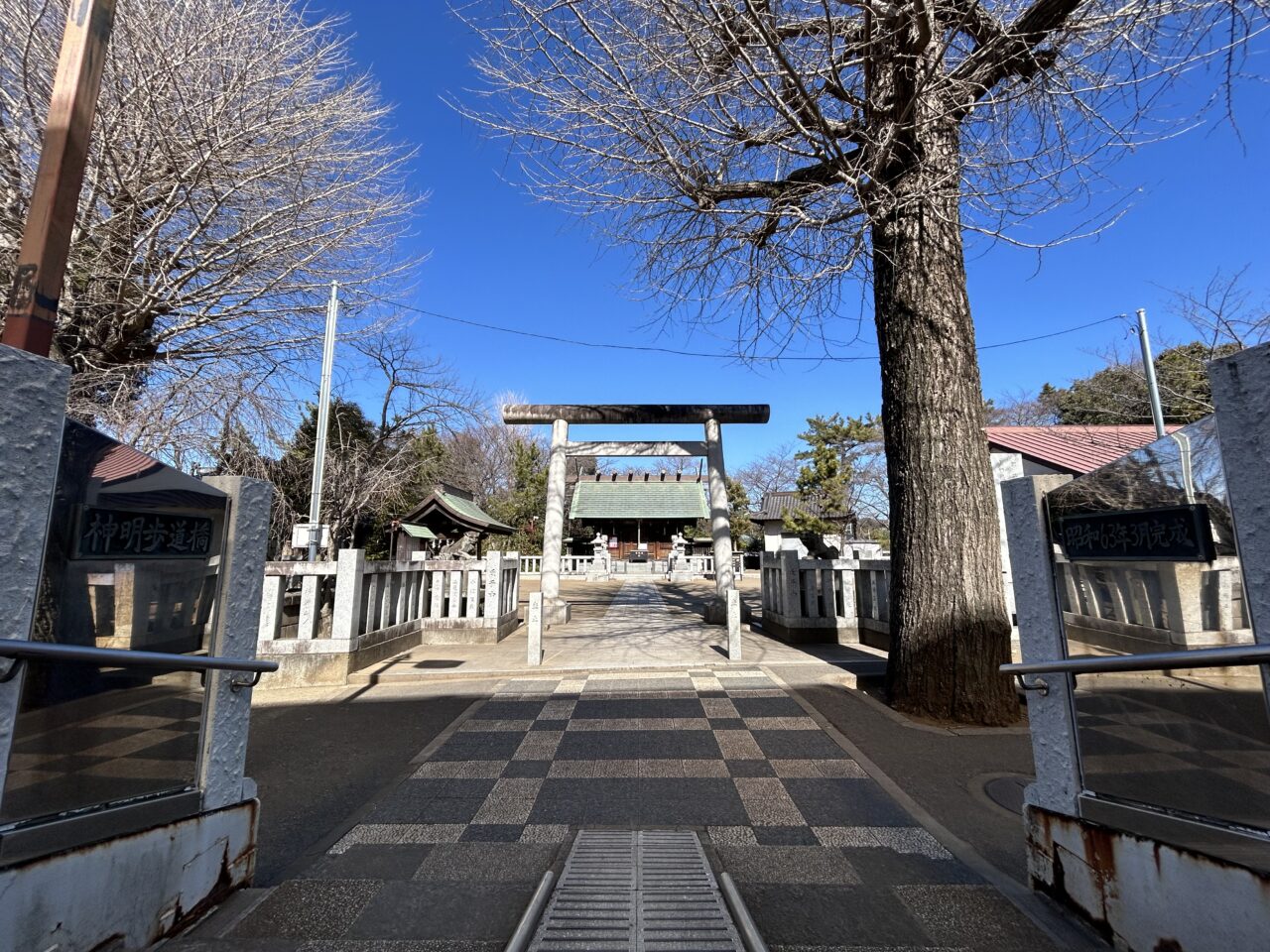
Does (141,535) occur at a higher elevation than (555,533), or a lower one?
lower

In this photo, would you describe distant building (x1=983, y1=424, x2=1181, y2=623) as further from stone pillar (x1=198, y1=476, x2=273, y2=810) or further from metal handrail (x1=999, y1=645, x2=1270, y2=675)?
stone pillar (x1=198, y1=476, x2=273, y2=810)

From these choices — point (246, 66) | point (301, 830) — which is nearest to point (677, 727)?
point (301, 830)

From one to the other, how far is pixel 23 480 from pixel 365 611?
5789 mm

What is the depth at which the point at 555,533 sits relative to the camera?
11031 mm

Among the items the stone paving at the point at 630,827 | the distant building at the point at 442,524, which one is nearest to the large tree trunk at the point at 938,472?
the stone paving at the point at 630,827

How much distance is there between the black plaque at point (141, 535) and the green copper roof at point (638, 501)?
28165mm

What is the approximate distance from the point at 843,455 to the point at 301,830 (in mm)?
29355

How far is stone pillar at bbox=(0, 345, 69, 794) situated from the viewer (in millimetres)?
1584

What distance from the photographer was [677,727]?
15.2ft

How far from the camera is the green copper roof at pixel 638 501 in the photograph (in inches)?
1214

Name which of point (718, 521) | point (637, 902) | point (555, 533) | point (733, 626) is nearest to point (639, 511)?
point (555, 533)

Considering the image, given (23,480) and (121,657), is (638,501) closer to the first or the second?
(121,657)

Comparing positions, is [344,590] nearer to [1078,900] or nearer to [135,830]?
[135,830]

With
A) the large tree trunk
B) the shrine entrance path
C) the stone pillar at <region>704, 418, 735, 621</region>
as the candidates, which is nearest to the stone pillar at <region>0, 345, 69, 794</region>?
the shrine entrance path
